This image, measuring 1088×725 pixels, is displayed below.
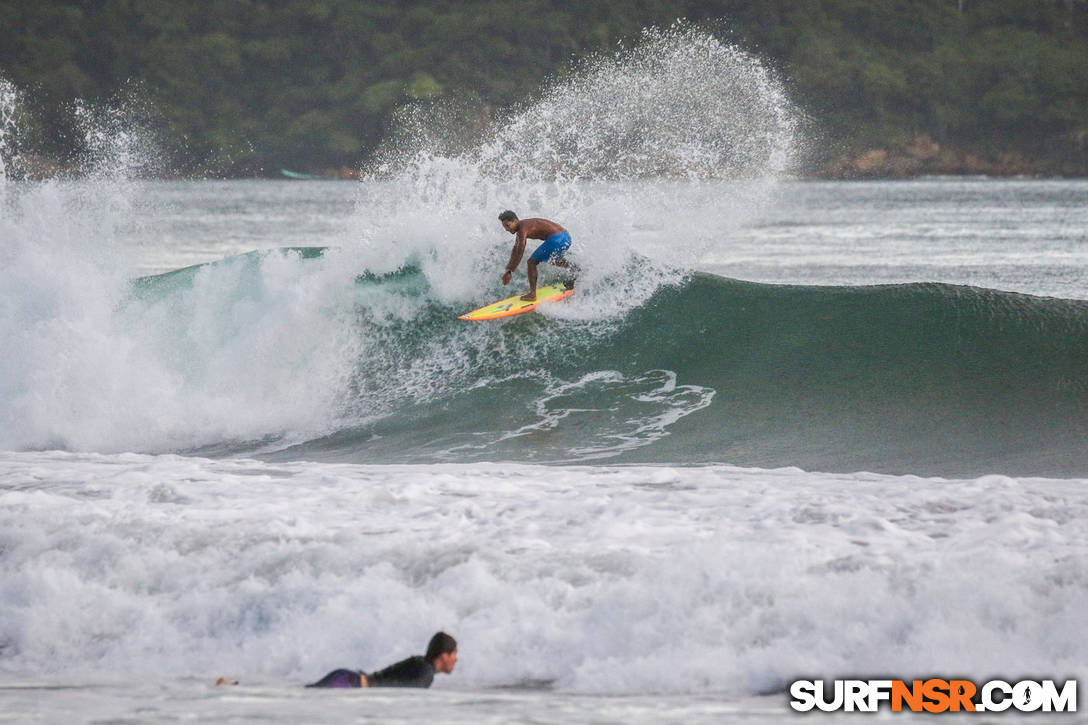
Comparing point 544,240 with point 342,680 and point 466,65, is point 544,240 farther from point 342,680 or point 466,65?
point 466,65

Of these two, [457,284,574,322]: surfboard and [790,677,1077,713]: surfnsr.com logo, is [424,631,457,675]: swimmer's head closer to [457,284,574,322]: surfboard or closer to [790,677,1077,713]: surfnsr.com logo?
[790,677,1077,713]: surfnsr.com logo

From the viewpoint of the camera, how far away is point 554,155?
16500 millimetres

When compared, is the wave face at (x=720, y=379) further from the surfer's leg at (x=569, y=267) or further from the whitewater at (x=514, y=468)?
the surfer's leg at (x=569, y=267)

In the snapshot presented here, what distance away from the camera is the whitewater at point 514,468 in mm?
5457

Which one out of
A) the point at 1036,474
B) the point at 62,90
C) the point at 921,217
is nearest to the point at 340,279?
the point at 1036,474

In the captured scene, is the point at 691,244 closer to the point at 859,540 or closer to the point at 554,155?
the point at 554,155

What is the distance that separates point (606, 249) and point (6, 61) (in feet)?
347

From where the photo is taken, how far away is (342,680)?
4996mm

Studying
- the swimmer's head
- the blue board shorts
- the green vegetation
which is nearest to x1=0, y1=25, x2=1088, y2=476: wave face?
the blue board shorts

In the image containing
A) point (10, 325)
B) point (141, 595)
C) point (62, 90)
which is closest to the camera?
point (141, 595)

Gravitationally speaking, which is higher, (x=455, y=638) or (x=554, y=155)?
(x=554, y=155)

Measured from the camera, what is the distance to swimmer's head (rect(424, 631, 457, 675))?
5.17 m

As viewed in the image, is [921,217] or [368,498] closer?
[368,498]

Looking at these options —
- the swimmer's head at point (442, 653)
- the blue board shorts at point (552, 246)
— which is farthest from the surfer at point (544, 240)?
the swimmer's head at point (442, 653)
